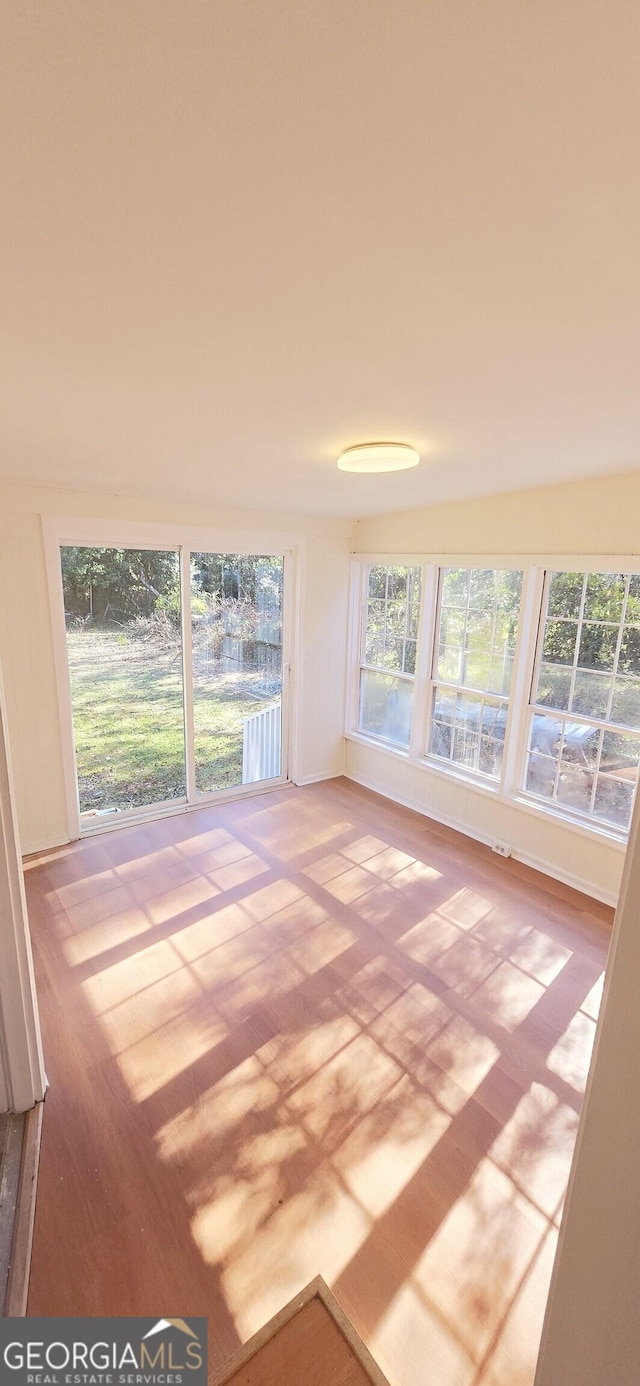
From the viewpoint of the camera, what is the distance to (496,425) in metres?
2.05

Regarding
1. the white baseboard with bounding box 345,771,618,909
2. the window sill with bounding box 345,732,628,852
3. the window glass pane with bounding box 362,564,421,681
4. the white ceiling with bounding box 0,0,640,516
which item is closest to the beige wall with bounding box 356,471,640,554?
the window glass pane with bounding box 362,564,421,681

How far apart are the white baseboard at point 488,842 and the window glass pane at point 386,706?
1.50 ft

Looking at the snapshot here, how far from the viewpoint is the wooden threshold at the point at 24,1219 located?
1423mm

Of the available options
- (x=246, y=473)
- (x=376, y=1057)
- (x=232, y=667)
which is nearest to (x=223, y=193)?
(x=246, y=473)

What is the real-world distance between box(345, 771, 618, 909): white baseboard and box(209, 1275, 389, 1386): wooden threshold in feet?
8.28

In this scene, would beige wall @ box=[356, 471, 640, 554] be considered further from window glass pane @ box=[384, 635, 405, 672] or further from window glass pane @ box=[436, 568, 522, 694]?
window glass pane @ box=[384, 635, 405, 672]

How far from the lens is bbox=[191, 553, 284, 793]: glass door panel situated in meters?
4.12

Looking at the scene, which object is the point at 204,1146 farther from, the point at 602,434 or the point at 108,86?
the point at 602,434

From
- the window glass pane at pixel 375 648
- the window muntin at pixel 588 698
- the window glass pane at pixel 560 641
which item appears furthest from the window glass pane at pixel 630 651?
the window glass pane at pixel 375 648

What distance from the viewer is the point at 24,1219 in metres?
1.61

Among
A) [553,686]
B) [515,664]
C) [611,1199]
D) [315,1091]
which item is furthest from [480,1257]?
[515,664]

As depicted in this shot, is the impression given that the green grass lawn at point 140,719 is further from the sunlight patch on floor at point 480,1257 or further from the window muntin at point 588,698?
the sunlight patch on floor at point 480,1257

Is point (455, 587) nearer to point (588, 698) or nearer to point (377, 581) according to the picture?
point (377, 581)

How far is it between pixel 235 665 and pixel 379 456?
244 centimetres
